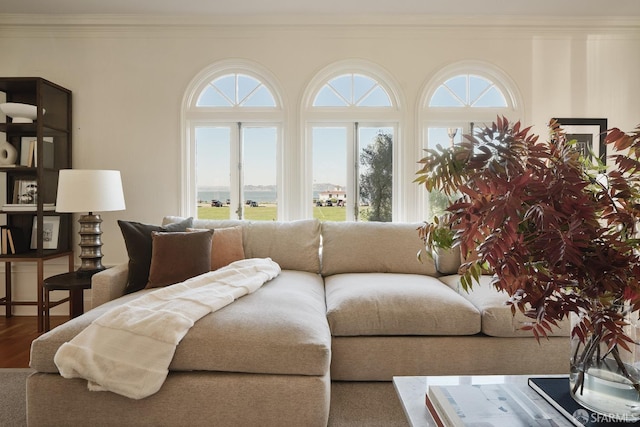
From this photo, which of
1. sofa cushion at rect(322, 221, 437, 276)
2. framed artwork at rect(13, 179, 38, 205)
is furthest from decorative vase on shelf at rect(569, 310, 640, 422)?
framed artwork at rect(13, 179, 38, 205)

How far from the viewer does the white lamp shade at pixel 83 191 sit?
2557 mm

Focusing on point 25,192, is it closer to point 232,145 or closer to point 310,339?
point 232,145

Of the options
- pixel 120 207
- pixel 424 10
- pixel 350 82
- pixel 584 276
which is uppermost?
pixel 424 10

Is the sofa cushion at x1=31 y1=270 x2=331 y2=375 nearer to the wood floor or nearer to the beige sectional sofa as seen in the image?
the beige sectional sofa

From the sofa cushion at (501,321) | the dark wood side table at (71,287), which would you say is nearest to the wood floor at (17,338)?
the dark wood side table at (71,287)

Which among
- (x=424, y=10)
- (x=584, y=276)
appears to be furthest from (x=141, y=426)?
(x=424, y=10)

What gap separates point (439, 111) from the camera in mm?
3375

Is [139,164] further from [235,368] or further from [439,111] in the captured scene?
[439,111]

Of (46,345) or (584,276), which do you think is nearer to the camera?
(584,276)

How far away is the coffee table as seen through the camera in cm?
107

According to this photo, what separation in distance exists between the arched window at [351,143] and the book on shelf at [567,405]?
234 centimetres

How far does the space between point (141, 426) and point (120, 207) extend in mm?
1757

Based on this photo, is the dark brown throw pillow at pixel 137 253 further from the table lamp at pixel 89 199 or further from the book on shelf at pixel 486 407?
the book on shelf at pixel 486 407

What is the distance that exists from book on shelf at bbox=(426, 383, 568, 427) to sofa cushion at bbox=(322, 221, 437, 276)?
1.54m
